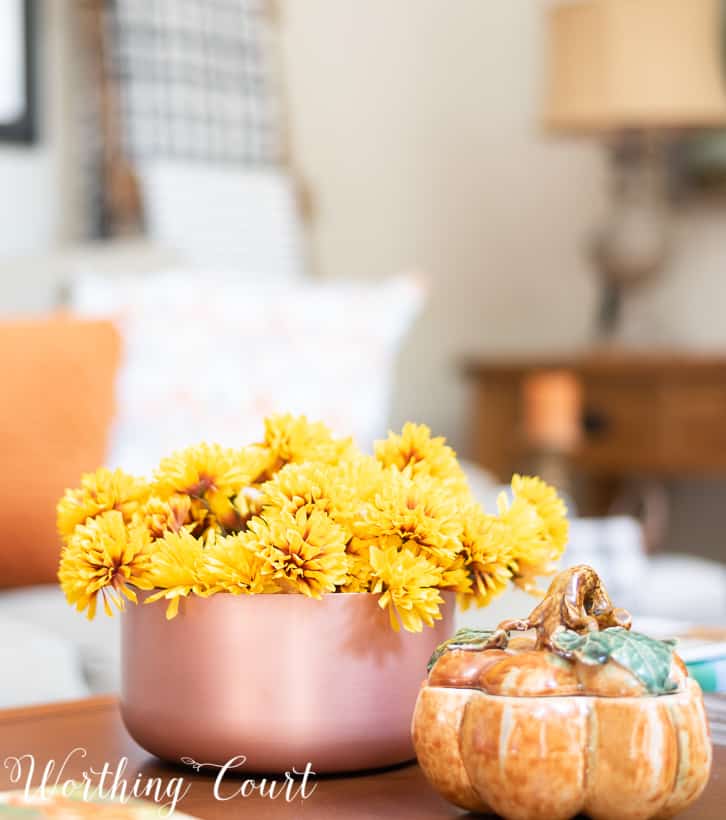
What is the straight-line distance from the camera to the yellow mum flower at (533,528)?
693mm

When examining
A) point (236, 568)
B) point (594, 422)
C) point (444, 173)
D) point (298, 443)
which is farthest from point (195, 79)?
point (236, 568)

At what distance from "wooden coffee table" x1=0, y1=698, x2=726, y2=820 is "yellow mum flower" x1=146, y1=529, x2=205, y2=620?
0.32 feet

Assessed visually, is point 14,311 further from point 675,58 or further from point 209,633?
point 675,58

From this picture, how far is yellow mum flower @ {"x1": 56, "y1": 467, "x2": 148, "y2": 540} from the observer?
695 millimetres

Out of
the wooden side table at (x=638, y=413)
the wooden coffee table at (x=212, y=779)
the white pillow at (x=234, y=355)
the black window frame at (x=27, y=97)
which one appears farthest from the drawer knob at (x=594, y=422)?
the wooden coffee table at (x=212, y=779)

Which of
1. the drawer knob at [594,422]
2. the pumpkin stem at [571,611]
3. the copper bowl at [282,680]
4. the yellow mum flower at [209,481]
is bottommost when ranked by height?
the drawer knob at [594,422]

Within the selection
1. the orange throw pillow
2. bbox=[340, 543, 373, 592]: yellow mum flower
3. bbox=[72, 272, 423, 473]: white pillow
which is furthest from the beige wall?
bbox=[340, 543, 373, 592]: yellow mum flower

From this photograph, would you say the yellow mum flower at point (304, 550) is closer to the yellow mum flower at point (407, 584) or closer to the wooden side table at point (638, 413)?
Result: the yellow mum flower at point (407, 584)

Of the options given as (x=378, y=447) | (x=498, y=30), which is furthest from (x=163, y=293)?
(x=498, y=30)

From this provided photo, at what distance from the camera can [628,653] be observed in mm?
565

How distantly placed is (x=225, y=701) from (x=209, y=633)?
0.04m

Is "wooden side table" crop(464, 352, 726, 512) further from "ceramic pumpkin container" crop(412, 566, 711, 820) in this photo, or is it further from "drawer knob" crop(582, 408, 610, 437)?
"ceramic pumpkin container" crop(412, 566, 711, 820)

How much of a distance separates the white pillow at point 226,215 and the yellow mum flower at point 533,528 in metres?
1.61

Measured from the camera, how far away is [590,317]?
10.6 ft
